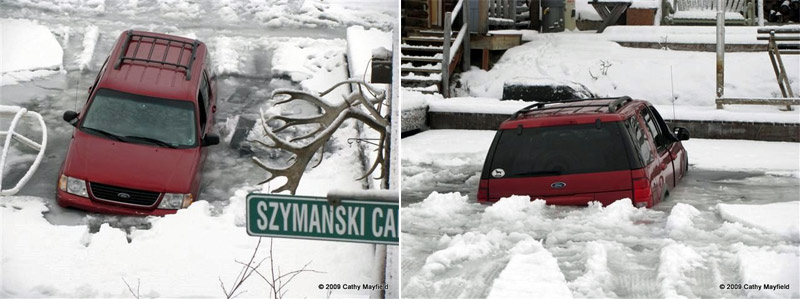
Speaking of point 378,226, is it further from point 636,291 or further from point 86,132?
point 86,132

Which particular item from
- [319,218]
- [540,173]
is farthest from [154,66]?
[540,173]

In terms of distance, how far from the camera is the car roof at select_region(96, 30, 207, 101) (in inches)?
204

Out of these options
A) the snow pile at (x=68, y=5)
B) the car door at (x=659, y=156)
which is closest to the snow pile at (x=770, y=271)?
the car door at (x=659, y=156)

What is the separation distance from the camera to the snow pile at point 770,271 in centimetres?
454

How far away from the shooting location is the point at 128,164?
4984 millimetres

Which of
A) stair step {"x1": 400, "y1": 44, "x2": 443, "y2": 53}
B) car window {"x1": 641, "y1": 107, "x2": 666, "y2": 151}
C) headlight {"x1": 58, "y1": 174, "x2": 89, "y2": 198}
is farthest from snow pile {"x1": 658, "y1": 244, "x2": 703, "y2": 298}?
headlight {"x1": 58, "y1": 174, "x2": 89, "y2": 198}

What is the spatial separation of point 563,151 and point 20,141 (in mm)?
2632

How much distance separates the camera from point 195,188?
517 centimetres

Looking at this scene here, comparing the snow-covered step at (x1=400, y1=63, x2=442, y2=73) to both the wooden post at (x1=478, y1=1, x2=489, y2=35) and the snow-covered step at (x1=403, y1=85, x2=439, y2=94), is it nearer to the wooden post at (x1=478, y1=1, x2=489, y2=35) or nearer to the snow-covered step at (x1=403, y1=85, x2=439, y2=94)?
the snow-covered step at (x1=403, y1=85, x2=439, y2=94)

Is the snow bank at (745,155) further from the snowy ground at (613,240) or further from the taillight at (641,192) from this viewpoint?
the taillight at (641,192)

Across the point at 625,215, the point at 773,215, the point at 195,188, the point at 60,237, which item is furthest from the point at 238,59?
the point at 773,215

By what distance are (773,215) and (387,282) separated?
5.68 feet

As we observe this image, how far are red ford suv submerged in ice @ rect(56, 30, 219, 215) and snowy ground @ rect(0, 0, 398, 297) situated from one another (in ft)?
0.22

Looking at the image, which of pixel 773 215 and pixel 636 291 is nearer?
pixel 636 291
